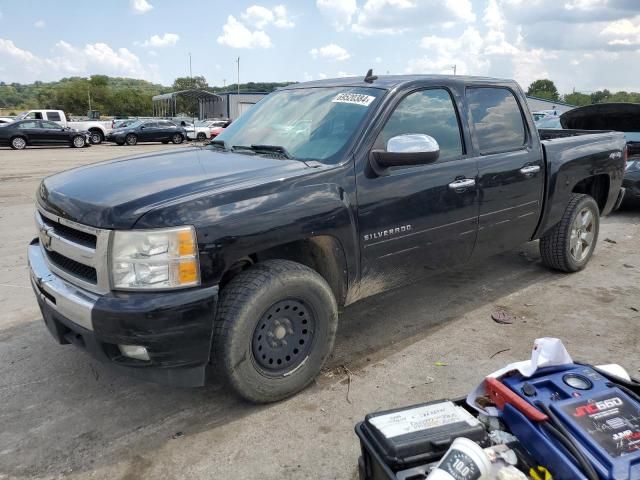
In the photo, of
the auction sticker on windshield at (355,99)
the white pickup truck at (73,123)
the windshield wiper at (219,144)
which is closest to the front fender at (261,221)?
the auction sticker on windshield at (355,99)

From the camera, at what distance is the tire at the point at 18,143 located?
896 inches

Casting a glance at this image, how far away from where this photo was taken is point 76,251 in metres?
2.63

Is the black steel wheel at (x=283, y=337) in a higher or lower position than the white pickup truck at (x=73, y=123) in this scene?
lower

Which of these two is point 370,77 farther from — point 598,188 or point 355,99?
point 598,188

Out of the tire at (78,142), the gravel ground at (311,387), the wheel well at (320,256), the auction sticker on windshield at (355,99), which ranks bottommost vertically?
the gravel ground at (311,387)

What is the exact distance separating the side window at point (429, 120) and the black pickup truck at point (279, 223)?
1cm

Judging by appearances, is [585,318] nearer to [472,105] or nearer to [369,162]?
[472,105]

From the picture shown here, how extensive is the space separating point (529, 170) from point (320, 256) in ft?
7.13

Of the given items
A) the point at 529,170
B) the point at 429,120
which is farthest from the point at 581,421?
the point at 529,170

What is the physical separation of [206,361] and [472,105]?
2732 mm

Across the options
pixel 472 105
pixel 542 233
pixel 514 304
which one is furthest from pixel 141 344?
pixel 542 233

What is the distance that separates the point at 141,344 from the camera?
2465 millimetres

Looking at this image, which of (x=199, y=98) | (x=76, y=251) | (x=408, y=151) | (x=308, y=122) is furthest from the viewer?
(x=199, y=98)

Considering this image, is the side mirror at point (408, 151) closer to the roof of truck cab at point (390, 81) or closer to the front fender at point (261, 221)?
the front fender at point (261, 221)
